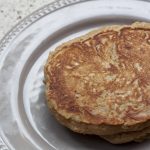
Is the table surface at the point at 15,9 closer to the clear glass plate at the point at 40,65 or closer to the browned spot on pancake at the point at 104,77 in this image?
the clear glass plate at the point at 40,65

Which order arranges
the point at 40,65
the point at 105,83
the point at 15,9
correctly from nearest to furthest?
1. the point at 105,83
2. the point at 40,65
3. the point at 15,9

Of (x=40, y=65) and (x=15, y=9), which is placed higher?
(x=15, y=9)

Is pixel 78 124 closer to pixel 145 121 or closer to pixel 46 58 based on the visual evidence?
pixel 145 121

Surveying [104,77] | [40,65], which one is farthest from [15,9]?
[104,77]

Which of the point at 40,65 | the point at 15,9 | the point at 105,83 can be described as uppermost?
the point at 15,9

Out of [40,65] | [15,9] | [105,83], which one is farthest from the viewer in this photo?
[15,9]

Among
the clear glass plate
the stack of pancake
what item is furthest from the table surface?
the stack of pancake

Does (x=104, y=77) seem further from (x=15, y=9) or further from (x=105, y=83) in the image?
(x=15, y=9)

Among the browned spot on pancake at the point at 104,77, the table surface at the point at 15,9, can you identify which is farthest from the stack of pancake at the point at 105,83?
the table surface at the point at 15,9
